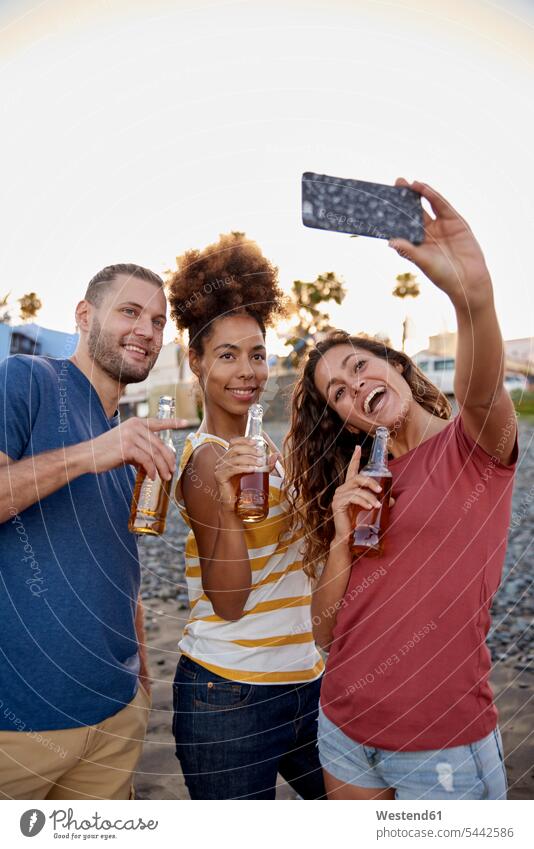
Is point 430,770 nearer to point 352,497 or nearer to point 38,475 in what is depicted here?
point 352,497

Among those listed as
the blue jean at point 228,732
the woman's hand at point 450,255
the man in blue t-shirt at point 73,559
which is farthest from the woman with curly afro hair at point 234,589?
the woman's hand at point 450,255

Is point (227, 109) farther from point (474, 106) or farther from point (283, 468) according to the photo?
point (283, 468)

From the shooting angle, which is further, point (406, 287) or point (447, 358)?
point (406, 287)

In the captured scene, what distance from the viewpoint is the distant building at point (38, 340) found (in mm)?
2133

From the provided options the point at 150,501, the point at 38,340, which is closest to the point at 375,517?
the point at 150,501

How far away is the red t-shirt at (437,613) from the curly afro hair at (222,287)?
721 mm

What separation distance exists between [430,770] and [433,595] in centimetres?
38

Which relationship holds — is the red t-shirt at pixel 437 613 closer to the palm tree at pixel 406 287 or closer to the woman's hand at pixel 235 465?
the woman's hand at pixel 235 465

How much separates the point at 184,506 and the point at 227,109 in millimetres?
1173

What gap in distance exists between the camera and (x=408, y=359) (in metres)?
2.12

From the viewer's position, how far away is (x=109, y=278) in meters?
2.05

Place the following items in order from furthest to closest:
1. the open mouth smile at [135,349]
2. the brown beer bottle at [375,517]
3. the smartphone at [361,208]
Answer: the open mouth smile at [135,349], the brown beer bottle at [375,517], the smartphone at [361,208]

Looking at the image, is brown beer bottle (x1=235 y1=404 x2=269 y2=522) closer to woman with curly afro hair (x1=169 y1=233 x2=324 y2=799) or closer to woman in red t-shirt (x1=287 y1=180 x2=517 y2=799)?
woman with curly afro hair (x1=169 y1=233 x2=324 y2=799)
